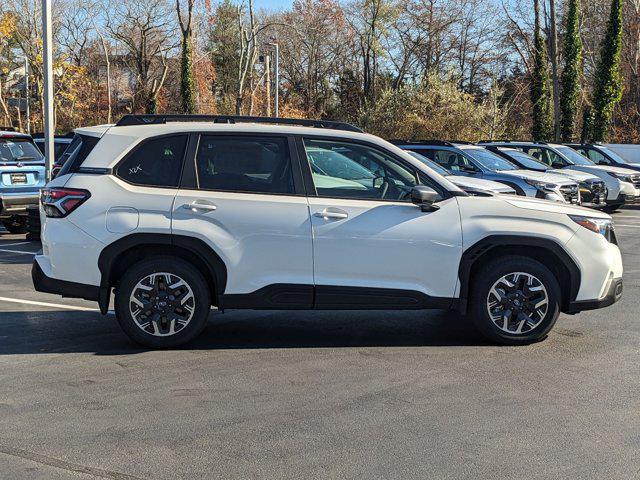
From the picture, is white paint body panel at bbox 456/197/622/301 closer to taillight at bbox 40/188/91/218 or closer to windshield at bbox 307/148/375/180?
windshield at bbox 307/148/375/180

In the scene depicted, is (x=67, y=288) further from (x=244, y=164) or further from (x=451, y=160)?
(x=451, y=160)

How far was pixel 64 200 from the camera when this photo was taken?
6469 mm

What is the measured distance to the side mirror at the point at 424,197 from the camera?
20.8 ft

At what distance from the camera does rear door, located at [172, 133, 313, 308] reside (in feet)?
21.0

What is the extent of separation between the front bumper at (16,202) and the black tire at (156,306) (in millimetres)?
8659

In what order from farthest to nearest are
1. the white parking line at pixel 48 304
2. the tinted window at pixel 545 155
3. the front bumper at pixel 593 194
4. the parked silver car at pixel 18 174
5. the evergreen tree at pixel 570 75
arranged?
the evergreen tree at pixel 570 75 → the tinted window at pixel 545 155 → the front bumper at pixel 593 194 → the parked silver car at pixel 18 174 → the white parking line at pixel 48 304

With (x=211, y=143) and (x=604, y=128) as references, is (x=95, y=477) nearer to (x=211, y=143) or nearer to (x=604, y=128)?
(x=211, y=143)

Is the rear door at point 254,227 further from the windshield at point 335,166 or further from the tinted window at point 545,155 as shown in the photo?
the tinted window at point 545,155

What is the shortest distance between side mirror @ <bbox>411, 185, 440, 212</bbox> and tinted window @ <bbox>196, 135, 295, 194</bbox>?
40.0 inches

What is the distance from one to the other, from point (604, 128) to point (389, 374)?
34.9m

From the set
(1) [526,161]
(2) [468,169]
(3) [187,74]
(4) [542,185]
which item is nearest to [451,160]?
(2) [468,169]

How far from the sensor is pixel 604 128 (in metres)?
37.6

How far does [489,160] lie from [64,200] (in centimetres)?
1194

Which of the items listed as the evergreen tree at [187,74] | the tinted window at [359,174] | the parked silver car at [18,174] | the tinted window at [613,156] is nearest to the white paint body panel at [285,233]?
the tinted window at [359,174]
